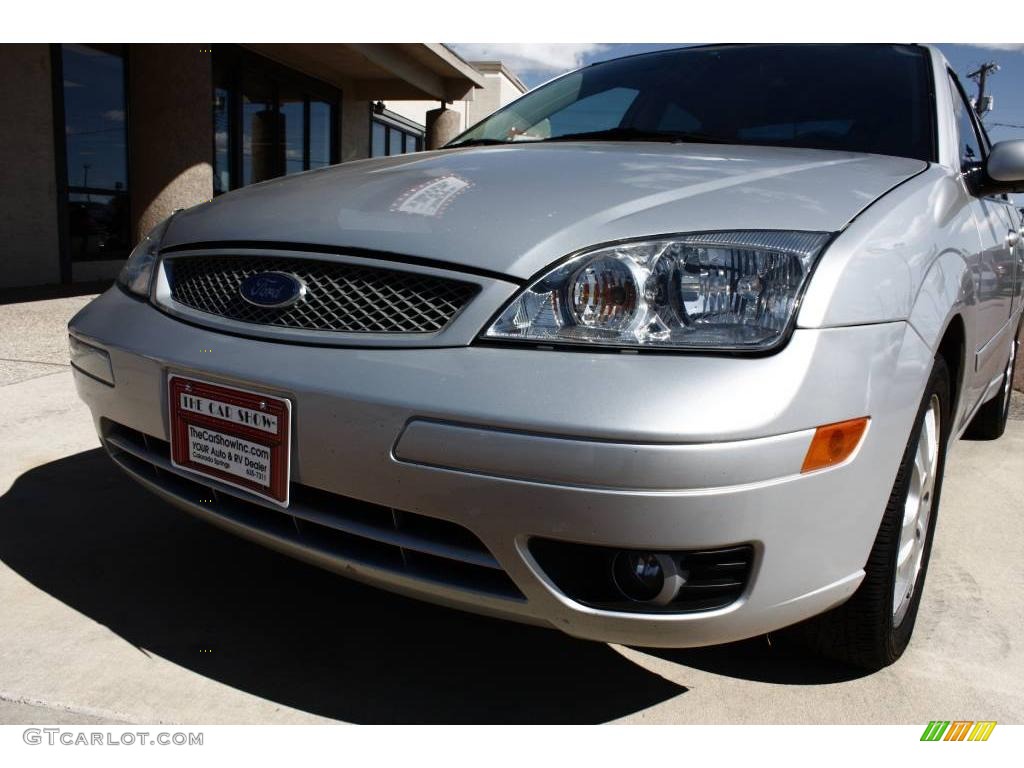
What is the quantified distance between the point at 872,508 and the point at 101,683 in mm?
1511

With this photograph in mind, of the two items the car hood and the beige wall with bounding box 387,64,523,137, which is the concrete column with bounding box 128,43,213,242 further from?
the beige wall with bounding box 387,64,523,137

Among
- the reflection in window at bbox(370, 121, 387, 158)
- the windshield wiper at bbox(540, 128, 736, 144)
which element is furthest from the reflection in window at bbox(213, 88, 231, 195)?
the windshield wiper at bbox(540, 128, 736, 144)

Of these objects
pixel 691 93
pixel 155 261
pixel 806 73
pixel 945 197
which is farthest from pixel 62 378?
pixel 945 197

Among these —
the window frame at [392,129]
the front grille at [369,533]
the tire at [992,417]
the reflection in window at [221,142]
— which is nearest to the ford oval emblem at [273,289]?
the front grille at [369,533]

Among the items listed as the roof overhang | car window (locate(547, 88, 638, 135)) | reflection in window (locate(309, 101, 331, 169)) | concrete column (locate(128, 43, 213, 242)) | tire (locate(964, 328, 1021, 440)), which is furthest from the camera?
reflection in window (locate(309, 101, 331, 169))

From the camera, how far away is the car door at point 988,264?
2324 mm

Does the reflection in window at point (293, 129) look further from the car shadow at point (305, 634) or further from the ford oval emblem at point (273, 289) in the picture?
the ford oval emblem at point (273, 289)

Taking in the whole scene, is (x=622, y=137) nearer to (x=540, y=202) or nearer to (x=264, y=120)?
(x=540, y=202)

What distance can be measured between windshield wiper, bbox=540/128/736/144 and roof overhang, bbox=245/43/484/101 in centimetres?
788

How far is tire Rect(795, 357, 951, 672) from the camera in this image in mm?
1680

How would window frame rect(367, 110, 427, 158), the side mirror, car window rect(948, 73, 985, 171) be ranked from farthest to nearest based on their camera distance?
window frame rect(367, 110, 427, 158) → car window rect(948, 73, 985, 171) → the side mirror

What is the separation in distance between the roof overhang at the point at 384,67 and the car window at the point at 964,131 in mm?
7870

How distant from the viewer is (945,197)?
6.57ft

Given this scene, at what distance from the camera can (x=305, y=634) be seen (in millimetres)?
2021
